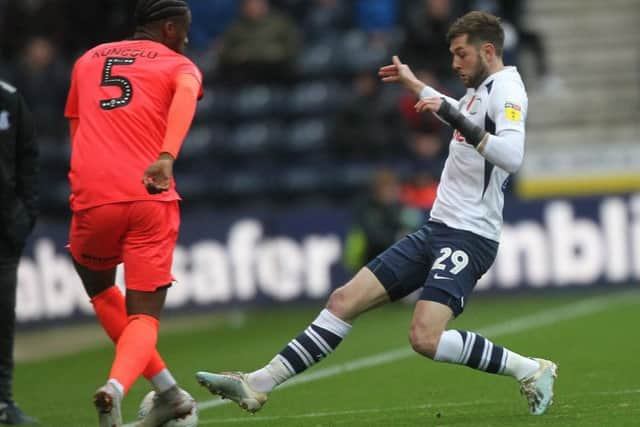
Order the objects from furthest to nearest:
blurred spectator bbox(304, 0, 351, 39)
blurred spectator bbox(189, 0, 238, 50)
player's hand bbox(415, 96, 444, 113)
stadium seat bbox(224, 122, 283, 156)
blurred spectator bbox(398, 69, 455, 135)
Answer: blurred spectator bbox(189, 0, 238, 50)
blurred spectator bbox(304, 0, 351, 39)
stadium seat bbox(224, 122, 283, 156)
blurred spectator bbox(398, 69, 455, 135)
player's hand bbox(415, 96, 444, 113)

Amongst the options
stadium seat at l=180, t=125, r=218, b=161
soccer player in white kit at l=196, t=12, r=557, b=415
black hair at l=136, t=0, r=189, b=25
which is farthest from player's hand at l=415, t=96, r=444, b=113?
stadium seat at l=180, t=125, r=218, b=161

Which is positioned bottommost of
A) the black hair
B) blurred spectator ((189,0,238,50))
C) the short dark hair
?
blurred spectator ((189,0,238,50))

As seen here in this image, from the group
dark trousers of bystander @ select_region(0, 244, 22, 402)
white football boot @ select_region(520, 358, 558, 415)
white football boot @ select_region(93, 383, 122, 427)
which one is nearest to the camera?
white football boot @ select_region(93, 383, 122, 427)

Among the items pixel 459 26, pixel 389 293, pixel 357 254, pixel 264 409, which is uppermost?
pixel 459 26

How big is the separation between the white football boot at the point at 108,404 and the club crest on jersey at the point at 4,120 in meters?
2.60

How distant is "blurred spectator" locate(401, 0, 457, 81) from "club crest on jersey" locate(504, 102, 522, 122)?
34.8 feet

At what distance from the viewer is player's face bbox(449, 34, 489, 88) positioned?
27.1ft

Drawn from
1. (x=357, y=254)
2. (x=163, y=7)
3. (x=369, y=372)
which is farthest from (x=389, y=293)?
(x=357, y=254)

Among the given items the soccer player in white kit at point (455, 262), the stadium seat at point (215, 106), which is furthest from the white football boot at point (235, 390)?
the stadium seat at point (215, 106)

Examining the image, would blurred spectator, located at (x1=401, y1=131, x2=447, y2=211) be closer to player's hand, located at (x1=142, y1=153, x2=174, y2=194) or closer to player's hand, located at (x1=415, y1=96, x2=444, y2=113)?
player's hand, located at (x1=415, y1=96, x2=444, y2=113)

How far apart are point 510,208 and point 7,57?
7421 millimetres

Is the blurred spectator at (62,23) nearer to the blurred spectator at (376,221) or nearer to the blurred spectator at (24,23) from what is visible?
the blurred spectator at (24,23)

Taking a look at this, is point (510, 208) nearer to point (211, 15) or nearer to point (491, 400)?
point (211, 15)

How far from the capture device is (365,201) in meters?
17.6
